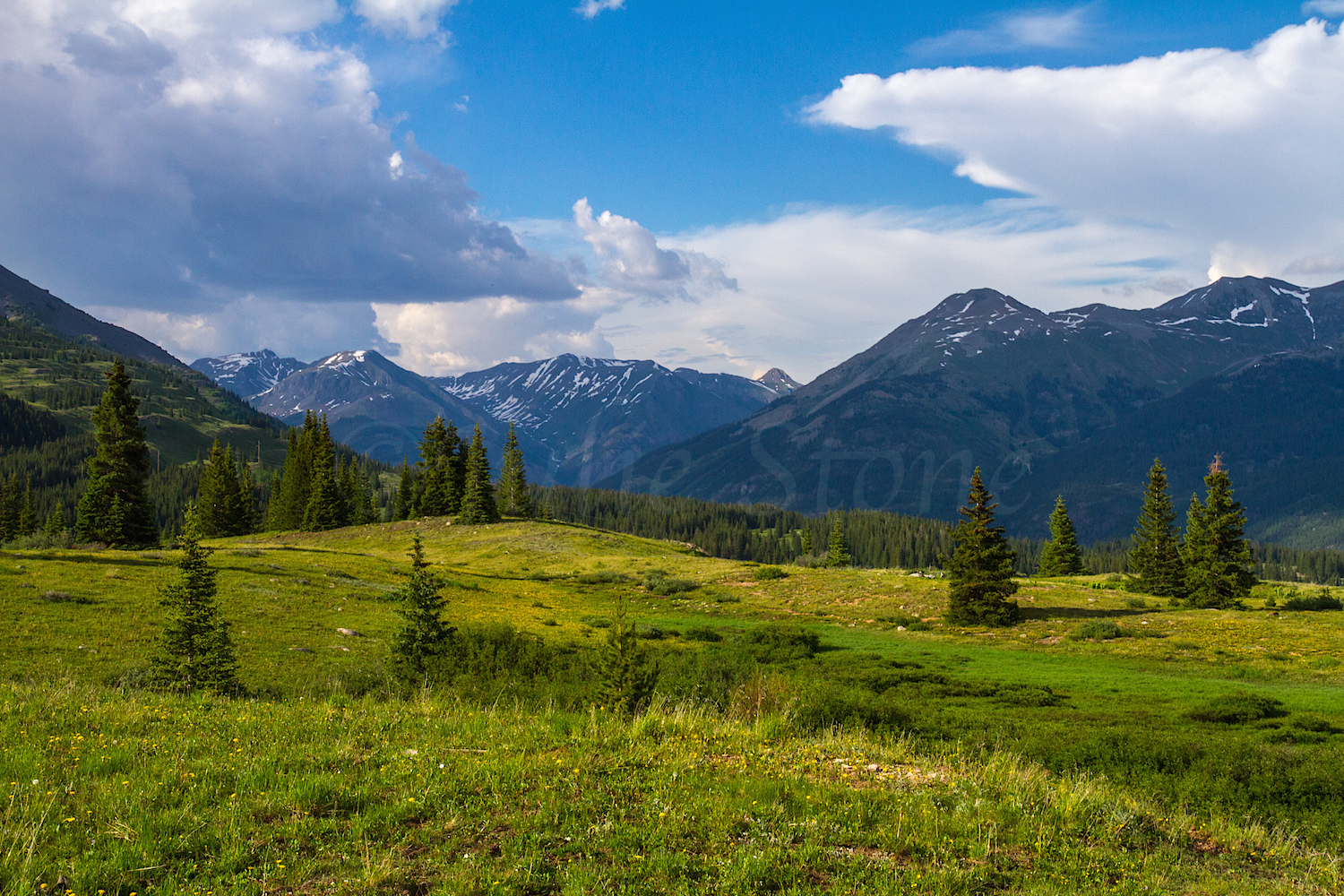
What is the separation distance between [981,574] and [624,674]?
121 ft

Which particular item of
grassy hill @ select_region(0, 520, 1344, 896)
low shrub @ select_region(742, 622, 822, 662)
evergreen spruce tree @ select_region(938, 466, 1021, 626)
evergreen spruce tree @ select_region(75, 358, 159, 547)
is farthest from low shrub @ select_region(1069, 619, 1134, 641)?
evergreen spruce tree @ select_region(75, 358, 159, 547)

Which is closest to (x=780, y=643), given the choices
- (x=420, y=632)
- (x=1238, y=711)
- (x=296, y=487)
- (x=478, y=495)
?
(x=1238, y=711)

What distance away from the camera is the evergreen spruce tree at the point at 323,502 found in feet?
310

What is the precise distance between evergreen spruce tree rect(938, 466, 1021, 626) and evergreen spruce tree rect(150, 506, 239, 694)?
41.9 m

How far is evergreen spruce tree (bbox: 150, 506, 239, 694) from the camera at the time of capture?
18.2 meters

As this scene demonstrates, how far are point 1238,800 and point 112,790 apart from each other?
17890mm

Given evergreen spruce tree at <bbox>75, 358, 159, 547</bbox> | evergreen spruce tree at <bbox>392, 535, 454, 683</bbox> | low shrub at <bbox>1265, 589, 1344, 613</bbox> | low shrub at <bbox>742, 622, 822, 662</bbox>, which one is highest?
evergreen spruce tree at <bbox>75, 358, 159, 547</bbox>

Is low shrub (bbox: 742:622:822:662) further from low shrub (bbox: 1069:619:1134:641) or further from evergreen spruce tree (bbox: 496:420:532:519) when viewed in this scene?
evergreen spruce tree (bbox: 496:420:532:519)

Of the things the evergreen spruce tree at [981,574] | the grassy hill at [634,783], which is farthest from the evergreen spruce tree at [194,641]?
the evergreen spruce tree at [981,574]

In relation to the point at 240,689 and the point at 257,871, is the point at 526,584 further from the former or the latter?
the point at 257,871

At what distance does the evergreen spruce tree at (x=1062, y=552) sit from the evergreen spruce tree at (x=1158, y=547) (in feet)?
66.6

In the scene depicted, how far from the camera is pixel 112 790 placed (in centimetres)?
812

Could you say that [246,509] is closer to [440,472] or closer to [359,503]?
[359,503]

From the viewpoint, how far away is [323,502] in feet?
314
